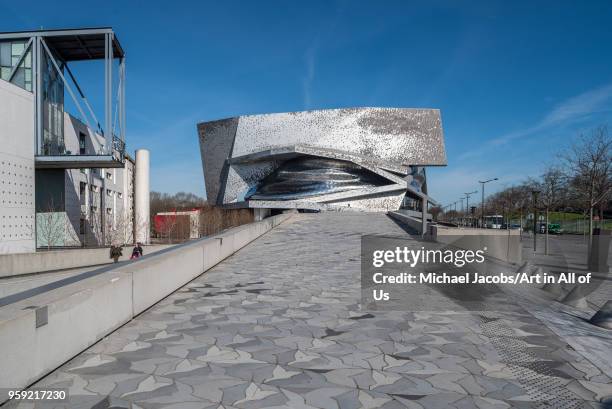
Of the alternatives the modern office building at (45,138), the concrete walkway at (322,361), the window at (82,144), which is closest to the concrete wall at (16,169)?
the modern office building at (45,138)

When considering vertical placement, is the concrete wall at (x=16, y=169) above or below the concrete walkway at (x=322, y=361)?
above

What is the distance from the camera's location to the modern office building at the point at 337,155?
4478 centimetres

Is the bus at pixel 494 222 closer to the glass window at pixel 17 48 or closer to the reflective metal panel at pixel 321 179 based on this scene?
the reflective metal panel at pixel 321 179

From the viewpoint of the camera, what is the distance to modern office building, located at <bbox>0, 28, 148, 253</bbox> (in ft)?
74.8

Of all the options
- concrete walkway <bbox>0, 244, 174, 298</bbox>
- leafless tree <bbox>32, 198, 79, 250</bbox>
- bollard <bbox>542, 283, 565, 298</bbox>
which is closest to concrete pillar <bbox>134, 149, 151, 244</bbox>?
leafless tree <bbox>32, 198, 79, 250</bbox>

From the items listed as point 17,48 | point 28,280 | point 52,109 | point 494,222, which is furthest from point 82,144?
point 494,222

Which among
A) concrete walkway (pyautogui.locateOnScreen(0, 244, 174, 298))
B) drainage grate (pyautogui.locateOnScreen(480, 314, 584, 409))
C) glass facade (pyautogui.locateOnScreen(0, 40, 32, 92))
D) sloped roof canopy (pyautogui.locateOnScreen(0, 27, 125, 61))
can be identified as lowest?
concrete walkway (pyautogui.locateOnScreen(0, 244, 174, 298))

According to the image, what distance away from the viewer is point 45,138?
25875mm

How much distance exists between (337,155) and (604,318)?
38983 millimetres

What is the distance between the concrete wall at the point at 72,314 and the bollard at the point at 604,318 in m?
5.80

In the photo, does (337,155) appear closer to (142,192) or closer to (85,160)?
(142,192)

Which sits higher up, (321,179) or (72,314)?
(321,179)

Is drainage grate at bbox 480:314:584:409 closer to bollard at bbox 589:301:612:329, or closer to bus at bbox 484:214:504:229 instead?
bollard at bbox 589:301:612:329

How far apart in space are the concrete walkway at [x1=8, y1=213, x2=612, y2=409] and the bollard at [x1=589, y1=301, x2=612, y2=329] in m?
0.78
